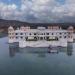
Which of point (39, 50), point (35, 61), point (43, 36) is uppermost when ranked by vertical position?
point (43, 36)

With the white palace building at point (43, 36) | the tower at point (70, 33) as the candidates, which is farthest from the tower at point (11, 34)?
the tower at point (70, 33)

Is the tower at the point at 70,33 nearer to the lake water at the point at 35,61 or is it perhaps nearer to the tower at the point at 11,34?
the lake water at the point at 35,61

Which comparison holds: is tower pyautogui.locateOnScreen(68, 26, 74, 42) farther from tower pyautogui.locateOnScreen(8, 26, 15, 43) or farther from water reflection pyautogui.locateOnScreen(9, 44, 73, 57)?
tower pyautogui.locateOnScreen(8, 26, 15, 43)

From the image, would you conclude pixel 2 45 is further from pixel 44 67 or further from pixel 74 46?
pixel 74 46

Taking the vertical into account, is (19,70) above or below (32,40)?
below

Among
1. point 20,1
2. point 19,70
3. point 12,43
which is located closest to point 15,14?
point 20,1

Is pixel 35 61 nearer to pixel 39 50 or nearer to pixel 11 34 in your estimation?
pixel 39 50

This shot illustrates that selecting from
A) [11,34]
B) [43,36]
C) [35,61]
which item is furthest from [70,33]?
[11,34]
